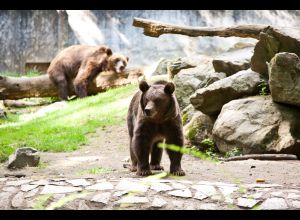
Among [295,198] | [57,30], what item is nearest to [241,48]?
[295,198]

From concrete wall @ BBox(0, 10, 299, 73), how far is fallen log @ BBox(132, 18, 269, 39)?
8.36 metres

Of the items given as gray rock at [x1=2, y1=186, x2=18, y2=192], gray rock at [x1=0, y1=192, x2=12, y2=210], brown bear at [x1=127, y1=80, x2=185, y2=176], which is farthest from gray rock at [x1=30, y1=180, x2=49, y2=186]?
brown bear at [x1=127, y1=80, x2=185, y2=176]

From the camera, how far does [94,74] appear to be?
1573 cm

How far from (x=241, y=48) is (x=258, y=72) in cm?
278

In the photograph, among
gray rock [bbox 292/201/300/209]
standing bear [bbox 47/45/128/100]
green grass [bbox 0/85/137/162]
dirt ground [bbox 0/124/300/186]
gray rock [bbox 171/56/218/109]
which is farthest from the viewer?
standing bear [bbox 47/45/128/100]

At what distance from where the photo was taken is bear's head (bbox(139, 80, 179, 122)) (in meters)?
5.91

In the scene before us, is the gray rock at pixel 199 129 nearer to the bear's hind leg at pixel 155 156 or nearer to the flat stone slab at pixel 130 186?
the bear's hind leg at pixel 155 156

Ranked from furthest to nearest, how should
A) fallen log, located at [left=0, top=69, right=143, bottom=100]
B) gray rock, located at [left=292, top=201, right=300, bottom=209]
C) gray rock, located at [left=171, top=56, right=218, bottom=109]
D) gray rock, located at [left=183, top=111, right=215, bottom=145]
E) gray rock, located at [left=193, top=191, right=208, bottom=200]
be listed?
fallen log, located at [left=0, top=69, right=143, bottom=100]
gray rock, located at [left=171, top=56, right=218, bottom=109]
gray rock, located at [left=183, top=111, right=215, bottom=145]
gray rock, located at [left=193, top=191, right=208, bottom=200]
gray rock, located at [left=292, top=201, right=300, bottom=209]

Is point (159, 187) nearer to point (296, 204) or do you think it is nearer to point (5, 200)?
point (296, 204)

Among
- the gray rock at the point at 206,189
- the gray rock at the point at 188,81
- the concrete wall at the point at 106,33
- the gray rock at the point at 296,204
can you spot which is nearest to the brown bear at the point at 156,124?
the gray rock at the point at 206,189

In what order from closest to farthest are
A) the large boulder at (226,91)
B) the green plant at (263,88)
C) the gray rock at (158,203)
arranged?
1. the gray rock at (158,203)
2. the green plant at (263,88)
3. the large boulder at (226,91)

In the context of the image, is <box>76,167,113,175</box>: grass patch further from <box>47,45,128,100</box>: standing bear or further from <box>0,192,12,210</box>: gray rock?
<box>47,45,128,100</box>: standing bear

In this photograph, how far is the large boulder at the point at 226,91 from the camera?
9.29m

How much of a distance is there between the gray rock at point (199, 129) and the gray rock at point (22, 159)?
288cm
